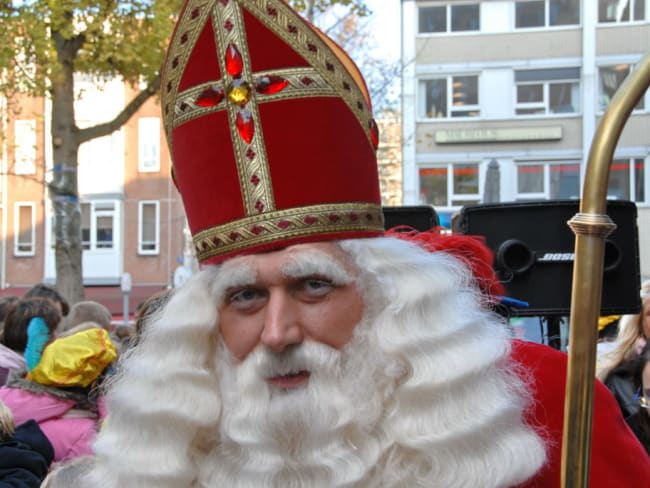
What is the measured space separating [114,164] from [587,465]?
2488 cm

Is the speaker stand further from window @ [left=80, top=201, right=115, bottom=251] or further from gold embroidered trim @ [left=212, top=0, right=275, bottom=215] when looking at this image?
window @ [left=80, top=201, right=115, bottom=251]

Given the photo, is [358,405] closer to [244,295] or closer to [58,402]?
[244,295]

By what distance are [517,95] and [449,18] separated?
2676mm

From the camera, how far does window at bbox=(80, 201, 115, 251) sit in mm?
25391

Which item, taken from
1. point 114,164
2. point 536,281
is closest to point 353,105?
point 536,281

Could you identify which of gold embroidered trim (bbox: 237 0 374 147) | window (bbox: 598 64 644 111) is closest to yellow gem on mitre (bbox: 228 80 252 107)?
gold embroidered trim (bbox: 237 0 374 147)

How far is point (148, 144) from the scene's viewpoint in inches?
973

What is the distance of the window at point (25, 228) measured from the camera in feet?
83.0

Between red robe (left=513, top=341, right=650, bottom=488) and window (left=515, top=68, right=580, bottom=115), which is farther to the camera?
window (left=515, top=68, right=580, bottom=115)

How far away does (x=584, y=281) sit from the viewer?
55.8 inches

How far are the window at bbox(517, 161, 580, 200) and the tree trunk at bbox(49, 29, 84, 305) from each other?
40.2ft

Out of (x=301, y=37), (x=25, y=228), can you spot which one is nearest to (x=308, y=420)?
(x=301, y=37)

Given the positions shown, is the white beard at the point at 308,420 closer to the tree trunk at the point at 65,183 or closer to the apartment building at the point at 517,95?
the tree trunk at the point at 65,183

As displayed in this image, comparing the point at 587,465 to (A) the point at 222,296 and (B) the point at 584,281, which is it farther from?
(A) the point at 222,296
